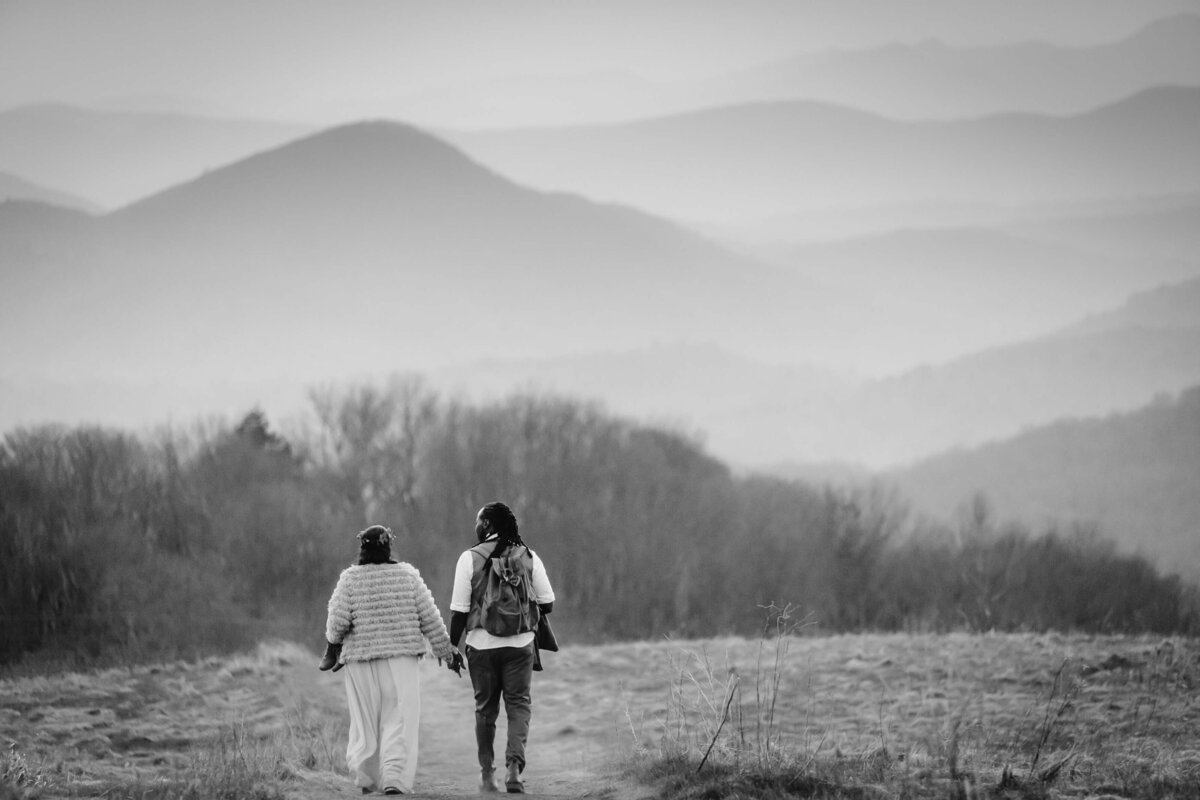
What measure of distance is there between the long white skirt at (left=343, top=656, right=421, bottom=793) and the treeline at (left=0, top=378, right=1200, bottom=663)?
2319cm

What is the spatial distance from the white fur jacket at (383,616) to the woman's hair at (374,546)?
6 cm

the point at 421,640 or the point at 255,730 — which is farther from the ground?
the point at 421,640

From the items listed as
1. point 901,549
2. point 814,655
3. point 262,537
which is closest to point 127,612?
point 262,537

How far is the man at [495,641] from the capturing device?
9.38m

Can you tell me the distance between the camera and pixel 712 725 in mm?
10773

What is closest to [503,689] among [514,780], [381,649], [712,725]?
[514,780]

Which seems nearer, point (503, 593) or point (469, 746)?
point (503, 593)

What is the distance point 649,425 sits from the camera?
87.3 m

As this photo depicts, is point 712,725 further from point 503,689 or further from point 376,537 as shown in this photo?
point 376,537

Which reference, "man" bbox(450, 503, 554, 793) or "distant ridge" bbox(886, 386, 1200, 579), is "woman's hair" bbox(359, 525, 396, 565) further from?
"distant ridge" bbox(886, 386, 1200, 579)

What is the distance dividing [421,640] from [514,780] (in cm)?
143

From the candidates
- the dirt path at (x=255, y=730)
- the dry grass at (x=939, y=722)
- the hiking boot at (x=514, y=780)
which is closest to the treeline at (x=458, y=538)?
the dirt path at (x=255, y=730)

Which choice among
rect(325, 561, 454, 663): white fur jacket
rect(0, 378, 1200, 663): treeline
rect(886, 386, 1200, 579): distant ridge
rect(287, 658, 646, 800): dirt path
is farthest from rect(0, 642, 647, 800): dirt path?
rect(886, 386, 1200, 579): distant ridge

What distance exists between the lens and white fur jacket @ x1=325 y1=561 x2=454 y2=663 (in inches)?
378
